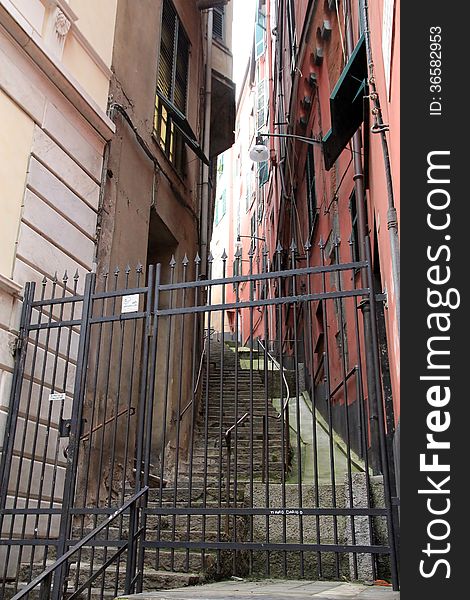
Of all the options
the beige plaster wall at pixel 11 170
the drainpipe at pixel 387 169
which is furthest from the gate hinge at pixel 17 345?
the drainpipe at pixel 387 169

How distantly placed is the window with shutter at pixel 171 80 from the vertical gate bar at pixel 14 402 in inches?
212

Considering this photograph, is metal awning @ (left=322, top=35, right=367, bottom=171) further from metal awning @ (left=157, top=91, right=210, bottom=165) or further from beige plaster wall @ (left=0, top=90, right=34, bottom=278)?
beige plaster wall @ (left=0, top=90, right=34, bottom=278)

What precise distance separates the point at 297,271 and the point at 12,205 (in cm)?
317

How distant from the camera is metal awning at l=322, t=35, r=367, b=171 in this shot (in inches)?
317

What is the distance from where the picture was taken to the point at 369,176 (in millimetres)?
8867

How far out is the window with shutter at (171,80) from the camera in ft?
38.4

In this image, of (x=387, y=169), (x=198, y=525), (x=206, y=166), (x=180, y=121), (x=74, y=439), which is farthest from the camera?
(x=206, y=166)

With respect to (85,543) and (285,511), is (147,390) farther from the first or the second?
(285,511)

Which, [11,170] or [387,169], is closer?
[387,169]

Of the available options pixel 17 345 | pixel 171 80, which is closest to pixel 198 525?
pixel 17 345

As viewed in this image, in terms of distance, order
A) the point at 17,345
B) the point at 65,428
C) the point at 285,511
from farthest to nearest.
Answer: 1. the point at 17,345
2. the point at 65,428
3. the point at 285,511

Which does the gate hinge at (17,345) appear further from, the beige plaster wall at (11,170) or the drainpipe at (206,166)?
the drainpipe at (206,166)

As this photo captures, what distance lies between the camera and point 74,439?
19.3 feet

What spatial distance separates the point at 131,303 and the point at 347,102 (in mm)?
4356
